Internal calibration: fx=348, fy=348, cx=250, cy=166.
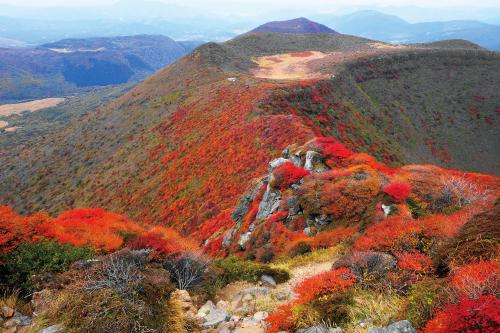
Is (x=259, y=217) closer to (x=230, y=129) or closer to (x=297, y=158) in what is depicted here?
(x=297, y=158)

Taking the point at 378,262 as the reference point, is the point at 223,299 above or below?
below

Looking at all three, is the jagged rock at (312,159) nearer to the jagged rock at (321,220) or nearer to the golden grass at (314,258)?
the jagged rock at (321,220)

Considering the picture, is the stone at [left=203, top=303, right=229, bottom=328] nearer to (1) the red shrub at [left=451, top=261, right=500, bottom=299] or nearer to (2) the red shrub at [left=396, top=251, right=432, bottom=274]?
(2) the red shrub at [left=396, top=251, right=432, bottom=274]

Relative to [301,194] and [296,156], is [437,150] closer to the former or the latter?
[296,156]

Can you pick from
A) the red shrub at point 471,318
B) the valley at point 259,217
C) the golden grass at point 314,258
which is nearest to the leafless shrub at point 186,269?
the valley at point 259,217

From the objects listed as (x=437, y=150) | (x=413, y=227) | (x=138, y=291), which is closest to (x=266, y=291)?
(x=138, y=291)

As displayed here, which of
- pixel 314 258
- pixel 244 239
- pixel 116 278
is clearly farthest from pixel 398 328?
pixel 244 239
